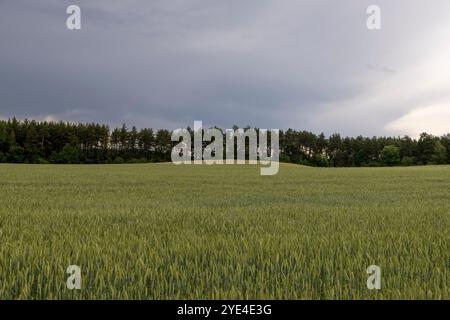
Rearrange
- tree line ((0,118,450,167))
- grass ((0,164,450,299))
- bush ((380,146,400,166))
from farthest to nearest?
bush ((380,146,400,166)), tree line ((0,118,450,167)), grass ((0,164,450,299))

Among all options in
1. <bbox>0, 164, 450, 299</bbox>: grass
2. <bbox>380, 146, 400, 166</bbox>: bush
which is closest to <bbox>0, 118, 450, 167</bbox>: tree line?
<bbox>380, 146, 400, 166</bbox>: bush

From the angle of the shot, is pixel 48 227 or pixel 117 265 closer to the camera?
pixel 117 265

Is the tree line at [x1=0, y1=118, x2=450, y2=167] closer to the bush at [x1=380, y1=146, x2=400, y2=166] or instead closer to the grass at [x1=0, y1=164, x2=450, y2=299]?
the bush at [x1=380, y1=146, x2=400, y2=166]

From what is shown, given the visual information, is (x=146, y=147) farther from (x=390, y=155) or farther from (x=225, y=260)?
(x=225, y=260)

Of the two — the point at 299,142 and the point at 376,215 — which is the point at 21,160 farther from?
the point at 376,215

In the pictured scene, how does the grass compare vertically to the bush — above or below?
below

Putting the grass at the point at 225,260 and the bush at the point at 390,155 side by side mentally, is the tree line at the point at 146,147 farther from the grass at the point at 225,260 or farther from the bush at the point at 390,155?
the grass at the point at 225,260

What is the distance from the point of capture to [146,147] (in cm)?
13475

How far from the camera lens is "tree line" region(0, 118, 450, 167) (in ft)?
392

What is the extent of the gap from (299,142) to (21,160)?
97.5m

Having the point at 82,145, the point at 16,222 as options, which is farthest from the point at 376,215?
the point at 82,145

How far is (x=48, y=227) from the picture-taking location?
25.9ft

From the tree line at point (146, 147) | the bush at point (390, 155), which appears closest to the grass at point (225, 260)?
the tree line at point (146, 147)

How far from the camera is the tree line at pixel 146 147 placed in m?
119
